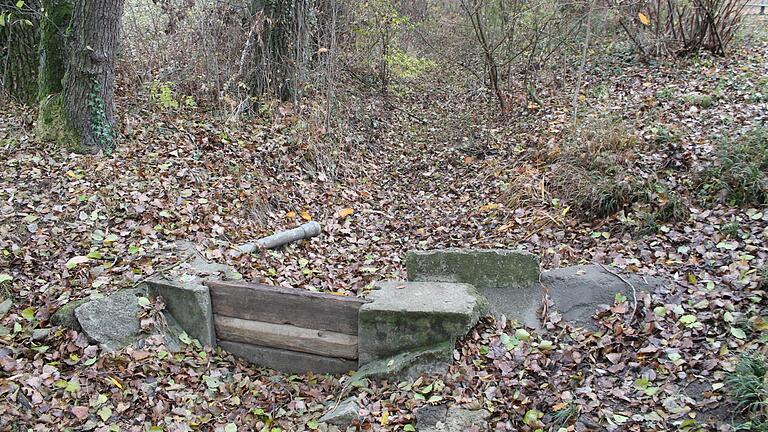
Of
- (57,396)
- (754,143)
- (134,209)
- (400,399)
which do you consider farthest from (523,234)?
(57,396)

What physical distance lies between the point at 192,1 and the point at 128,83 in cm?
159

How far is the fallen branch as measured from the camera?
20.1ft

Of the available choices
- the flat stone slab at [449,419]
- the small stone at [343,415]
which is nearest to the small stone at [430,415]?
the flat stone slab at [449,419]

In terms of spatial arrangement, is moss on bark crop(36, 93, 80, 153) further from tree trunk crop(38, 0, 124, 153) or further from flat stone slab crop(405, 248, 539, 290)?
flat stone slab crop(405, 248, 539, 290)

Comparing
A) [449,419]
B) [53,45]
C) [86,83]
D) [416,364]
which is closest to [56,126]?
[86,83]

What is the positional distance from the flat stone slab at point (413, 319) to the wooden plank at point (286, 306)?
18cm

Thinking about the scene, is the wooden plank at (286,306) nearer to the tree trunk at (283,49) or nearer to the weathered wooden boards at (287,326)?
the weathered wooden boards at (287,326)

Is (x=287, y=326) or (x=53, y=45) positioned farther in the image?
(x=53, y=45)

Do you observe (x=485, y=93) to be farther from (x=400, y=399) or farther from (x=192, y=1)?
(x=400, y=399)

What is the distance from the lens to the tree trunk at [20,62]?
823cm

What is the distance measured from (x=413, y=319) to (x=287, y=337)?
1174 millimetres

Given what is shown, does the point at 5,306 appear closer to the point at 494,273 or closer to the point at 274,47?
the point at 494,273

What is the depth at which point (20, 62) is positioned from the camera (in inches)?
328

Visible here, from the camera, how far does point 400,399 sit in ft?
13.8
